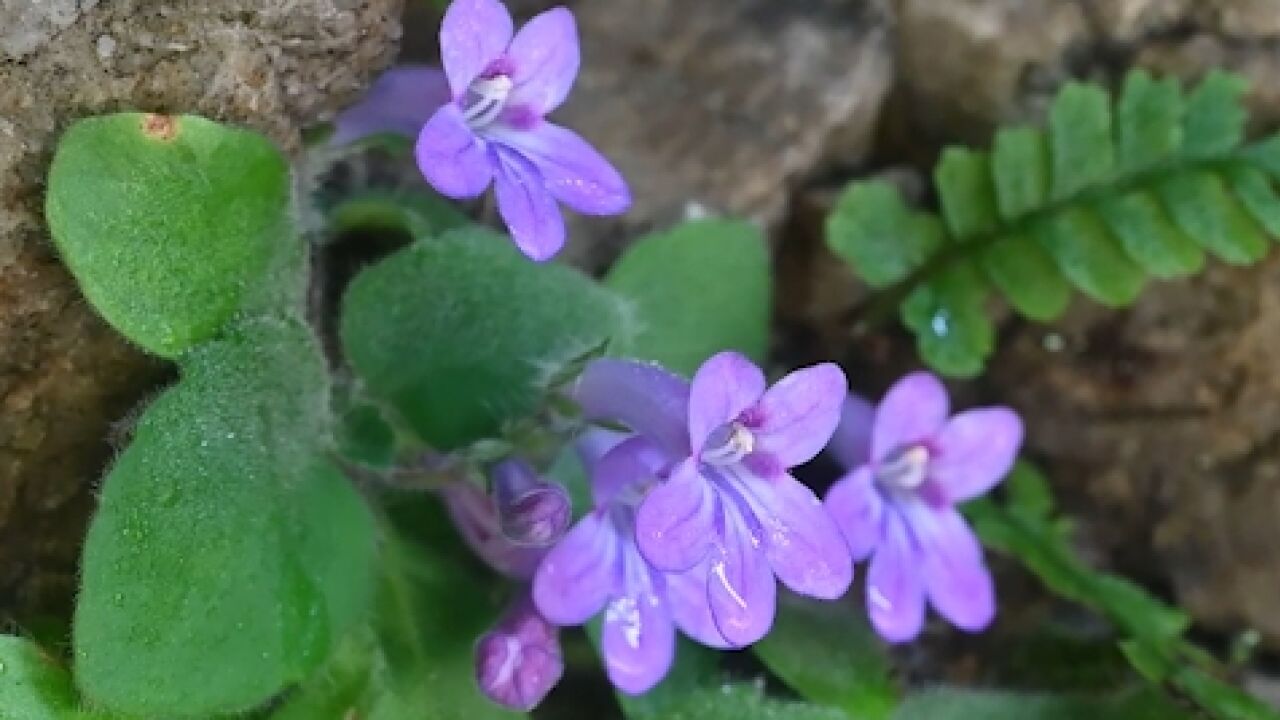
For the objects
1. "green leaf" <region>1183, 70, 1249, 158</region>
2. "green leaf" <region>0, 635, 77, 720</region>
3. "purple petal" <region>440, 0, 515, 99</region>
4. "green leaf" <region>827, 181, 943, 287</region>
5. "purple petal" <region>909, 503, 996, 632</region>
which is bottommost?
"purple petal" <region>909, 503, 996, 632</region>

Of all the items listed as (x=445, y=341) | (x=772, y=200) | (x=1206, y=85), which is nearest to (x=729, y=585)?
(x=445, y=341)

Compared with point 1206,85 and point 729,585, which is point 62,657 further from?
point 1206,85

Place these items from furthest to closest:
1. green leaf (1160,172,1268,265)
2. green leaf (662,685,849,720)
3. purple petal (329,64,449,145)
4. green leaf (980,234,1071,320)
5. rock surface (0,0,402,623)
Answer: green leaf (980,234,1071,320), green leaf (1160,172,1268,265), green leaf (662,685,849,720), purple petal (329,64,449,145), rock surface (0,0,402,623)

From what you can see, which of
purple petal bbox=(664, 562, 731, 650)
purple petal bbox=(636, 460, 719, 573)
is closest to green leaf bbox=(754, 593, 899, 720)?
purple petal bbox=(664, 562, 731, 650)

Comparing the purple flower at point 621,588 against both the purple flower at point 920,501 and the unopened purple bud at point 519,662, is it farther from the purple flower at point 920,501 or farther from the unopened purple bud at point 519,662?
the purple flower at point 920,501

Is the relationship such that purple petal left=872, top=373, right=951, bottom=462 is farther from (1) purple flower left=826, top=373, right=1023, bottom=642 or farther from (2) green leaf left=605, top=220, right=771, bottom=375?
(2) green leaf left=605, top=220, right=771, bottom=375

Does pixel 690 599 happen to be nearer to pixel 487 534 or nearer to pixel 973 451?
pixel 487 534

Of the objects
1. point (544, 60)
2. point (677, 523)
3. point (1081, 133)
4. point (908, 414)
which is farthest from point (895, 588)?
point (544, 60)
